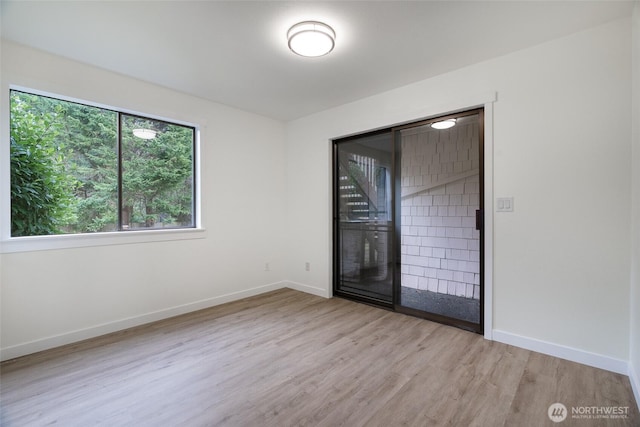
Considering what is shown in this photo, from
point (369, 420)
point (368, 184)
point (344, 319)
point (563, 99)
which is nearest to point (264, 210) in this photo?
point (368, 184)

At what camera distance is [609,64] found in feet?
7.07

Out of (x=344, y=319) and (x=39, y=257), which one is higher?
(x=39, y=257)

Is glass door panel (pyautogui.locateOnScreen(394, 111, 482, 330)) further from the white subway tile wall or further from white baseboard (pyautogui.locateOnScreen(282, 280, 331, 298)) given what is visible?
white baseboard (pyautogui.locateOnScreen(282, 280, 331, 298))

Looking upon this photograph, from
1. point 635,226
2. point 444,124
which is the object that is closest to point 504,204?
point 635,226

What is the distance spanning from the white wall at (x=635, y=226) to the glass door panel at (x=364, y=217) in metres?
2.03

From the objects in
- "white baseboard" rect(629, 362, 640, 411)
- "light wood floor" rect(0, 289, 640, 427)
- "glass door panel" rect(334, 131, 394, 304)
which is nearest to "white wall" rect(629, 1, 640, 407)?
"white baseboard" rect(629, 362, 640, 411)

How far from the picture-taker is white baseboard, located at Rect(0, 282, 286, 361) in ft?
7.94

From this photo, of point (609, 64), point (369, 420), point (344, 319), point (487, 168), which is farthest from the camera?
point (344, 319)

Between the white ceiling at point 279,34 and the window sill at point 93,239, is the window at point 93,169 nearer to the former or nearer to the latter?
the window sill at point 93,239

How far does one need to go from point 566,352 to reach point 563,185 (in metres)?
1.36

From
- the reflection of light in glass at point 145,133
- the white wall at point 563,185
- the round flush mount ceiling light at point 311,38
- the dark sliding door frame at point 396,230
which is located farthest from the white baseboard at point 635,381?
the reflection of light in glass at point 145,133

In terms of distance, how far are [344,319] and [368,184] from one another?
1.77 meters

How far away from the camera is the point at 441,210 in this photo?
4051mm

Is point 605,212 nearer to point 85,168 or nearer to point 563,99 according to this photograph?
point 563,99
